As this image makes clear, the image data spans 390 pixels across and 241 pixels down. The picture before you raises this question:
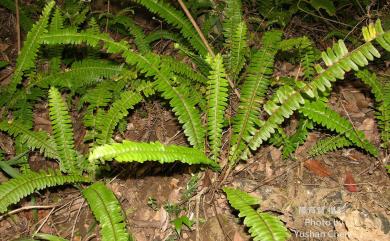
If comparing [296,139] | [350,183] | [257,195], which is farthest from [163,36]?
[350,183]

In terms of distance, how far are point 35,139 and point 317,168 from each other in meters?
2.74

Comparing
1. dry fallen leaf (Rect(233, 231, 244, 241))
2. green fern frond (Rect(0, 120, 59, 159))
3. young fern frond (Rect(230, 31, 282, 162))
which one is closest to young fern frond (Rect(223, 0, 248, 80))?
young fern frond (Rect(230, 31, 282, 162))

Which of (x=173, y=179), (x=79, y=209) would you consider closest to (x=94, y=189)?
(x=79, y=209)

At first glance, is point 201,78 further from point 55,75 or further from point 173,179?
point 55,75

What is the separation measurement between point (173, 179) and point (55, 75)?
72.7 inches

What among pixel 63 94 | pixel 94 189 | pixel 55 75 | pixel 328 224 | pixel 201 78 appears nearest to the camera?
pixel 328 224

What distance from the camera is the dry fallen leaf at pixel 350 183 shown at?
3281 millimetres

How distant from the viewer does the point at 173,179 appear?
12.1 ft

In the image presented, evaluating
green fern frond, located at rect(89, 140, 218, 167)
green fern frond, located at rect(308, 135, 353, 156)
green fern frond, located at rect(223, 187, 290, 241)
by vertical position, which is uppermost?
green fern frond, located at rect(308, 135, 353, 156)

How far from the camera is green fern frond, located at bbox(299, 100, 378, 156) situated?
3.20 m

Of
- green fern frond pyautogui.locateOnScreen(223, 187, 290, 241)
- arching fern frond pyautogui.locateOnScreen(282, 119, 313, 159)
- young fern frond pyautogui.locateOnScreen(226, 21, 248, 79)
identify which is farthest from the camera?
young fern frond pyautogui.locateOnScreen(226, 21, 248, 79)

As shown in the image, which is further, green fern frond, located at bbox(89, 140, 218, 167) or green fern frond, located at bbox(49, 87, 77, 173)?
green fern frond, located at bbox(49, 87, 77, 173)

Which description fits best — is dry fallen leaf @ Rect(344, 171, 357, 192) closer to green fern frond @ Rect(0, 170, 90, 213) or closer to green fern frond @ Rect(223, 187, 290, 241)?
green fern frond @ Rect(223, 187, 290, 241)

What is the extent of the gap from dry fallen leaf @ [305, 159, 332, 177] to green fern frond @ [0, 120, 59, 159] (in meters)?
2.43
